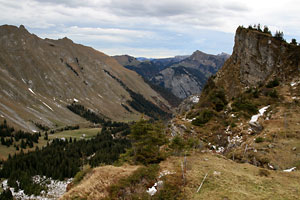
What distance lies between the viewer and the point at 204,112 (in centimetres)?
6456

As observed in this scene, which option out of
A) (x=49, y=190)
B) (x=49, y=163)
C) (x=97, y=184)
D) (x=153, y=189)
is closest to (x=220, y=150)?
(x=153, y=189)

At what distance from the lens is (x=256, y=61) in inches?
3538

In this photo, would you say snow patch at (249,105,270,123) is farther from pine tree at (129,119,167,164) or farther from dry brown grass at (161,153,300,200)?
pine tree at (129,119,167,164)

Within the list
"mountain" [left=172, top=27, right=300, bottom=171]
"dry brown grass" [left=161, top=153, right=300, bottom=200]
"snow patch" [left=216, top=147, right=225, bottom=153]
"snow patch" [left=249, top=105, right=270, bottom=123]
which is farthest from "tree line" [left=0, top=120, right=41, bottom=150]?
"dry brown grass" [left=161, top=153, right=300, bottom=200]

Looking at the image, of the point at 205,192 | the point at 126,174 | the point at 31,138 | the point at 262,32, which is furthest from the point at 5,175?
the point at 262,32

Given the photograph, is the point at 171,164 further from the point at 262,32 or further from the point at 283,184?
the point at 262,32

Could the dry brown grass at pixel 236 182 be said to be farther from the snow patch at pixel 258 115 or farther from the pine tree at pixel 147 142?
the snow patch at pixel 258 115

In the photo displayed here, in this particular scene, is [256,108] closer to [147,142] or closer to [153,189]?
[147,142]

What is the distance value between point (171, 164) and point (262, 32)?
83.0 meters

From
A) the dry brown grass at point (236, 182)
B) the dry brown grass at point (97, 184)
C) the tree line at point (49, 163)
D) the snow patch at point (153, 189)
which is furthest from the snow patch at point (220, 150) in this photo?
the tree line at point (49, 163)

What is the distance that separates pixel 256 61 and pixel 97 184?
82459mm

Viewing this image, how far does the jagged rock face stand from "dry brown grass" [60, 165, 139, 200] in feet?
225

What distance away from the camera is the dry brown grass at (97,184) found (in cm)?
2539

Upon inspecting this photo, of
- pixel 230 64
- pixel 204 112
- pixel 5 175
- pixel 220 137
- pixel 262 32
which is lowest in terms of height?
pixel 5 175
